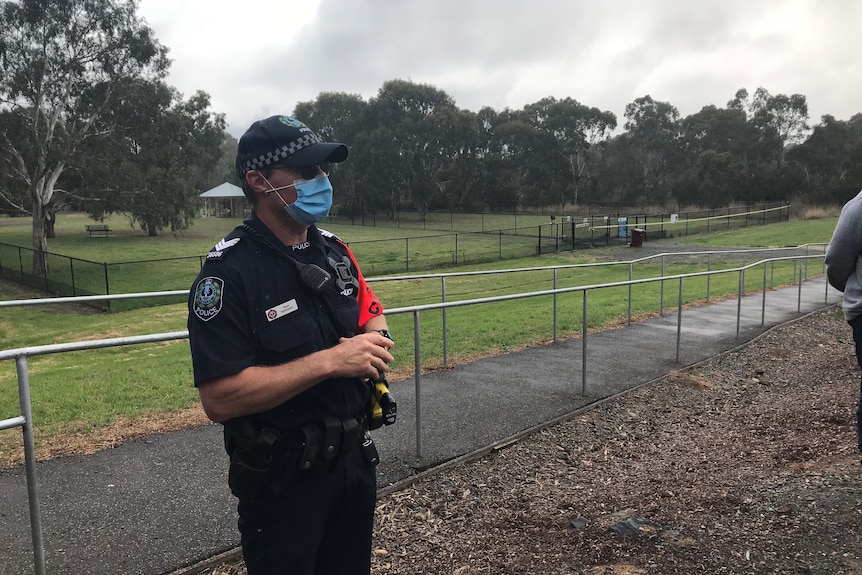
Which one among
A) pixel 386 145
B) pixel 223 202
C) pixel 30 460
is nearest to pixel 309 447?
pixel 30 460

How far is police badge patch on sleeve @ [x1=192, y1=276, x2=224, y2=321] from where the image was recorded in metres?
1.86

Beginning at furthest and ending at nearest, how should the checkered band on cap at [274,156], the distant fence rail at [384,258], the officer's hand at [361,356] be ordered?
the distant fence rail at [384,258] → the checkered band on cap at [274,156] → the officer's hand at [361,356]

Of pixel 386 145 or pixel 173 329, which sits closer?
pixel 173 329

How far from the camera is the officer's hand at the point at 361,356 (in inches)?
77.2

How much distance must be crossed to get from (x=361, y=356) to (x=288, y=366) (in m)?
0.23

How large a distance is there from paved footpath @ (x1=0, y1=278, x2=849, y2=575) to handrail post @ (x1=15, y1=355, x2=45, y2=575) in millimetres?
180

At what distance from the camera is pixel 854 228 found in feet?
11.9

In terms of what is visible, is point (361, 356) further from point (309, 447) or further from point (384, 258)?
point (384, 258)

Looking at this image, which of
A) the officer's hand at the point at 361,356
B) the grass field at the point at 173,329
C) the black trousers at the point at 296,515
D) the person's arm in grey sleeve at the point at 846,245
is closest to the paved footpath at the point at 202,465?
the grass field at the point at 173,329

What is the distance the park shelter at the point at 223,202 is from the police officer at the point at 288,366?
63.3m

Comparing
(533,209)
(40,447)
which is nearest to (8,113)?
(40,447)

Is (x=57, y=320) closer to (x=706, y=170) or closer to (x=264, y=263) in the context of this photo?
(x=264, y=263)

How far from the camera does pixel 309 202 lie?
6.98 feet

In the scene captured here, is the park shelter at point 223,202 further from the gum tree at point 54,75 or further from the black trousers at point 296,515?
the black trousers at point 296,515
